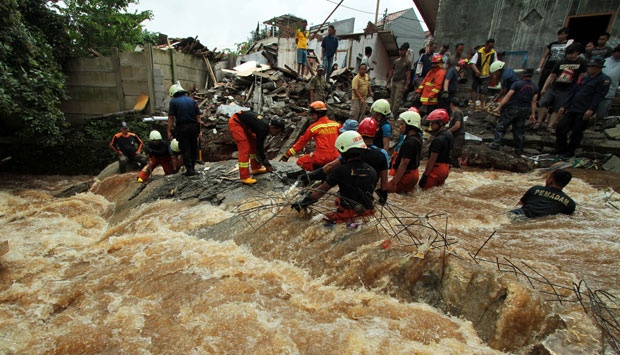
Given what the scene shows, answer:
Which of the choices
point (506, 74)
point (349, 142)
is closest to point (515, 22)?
point (506, 74)

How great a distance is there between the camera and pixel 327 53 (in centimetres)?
1158

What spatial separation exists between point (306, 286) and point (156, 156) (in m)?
5.51

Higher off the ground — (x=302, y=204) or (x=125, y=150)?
(x=302, y=204)

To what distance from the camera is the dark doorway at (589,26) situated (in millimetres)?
9078

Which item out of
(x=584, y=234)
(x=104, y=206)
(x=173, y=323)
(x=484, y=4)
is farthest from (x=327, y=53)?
(x=173, y=323)

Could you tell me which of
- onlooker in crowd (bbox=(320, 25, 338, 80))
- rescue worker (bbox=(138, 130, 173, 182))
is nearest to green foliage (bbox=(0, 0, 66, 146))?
rescue worker (bbox=(138, 130, 173, 182))

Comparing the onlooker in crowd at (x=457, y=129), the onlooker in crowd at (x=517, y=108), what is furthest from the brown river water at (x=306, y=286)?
the onlooker in crowd at (x=517, y=108)

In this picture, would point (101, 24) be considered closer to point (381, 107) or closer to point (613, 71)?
point (381, 107)

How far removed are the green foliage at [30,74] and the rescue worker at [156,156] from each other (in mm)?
3973

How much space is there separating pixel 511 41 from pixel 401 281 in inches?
440

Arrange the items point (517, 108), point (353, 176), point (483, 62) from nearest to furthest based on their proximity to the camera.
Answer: point (353, 176) → point (517, 108) → point (483, 62)

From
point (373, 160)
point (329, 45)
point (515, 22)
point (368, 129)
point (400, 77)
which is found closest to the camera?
point (373, 160)

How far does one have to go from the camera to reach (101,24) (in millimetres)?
13203

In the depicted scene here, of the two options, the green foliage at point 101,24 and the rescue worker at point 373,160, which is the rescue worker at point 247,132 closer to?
the rescue worker at point 373,160
